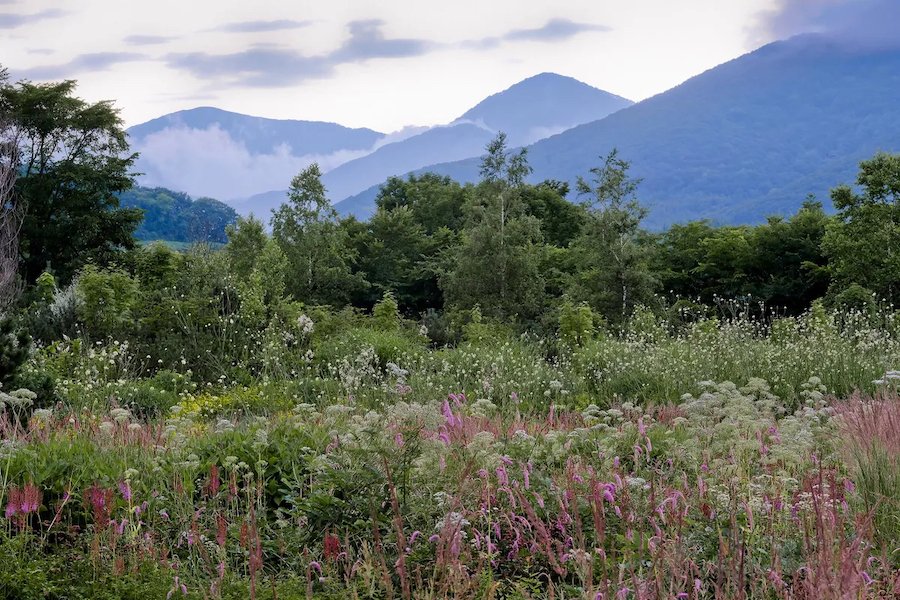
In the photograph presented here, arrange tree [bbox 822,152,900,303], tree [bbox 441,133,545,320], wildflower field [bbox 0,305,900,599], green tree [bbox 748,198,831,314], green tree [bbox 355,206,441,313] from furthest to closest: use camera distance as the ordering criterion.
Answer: green tree [bbox 355,206,441,313] < green tree [bbox 748,198,831,314] < tree [bbox 441,133,545,320] < tree [bbox 822,152,900,303] < wildflower field [bbox 0,305,900,599]

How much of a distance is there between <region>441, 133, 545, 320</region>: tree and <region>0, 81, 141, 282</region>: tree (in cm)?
1514

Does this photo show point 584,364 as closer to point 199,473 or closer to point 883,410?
point 883,410

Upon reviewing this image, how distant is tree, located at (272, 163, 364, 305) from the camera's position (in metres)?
22.3

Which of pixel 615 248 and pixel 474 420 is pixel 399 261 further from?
pixel 474 420

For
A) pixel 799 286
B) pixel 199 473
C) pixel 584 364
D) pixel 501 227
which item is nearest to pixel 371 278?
pixel 501 227

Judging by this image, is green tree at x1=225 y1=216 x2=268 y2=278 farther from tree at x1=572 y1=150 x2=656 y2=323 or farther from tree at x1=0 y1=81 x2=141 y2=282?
tree at x1=0 y1=81 x2=141 y2=282

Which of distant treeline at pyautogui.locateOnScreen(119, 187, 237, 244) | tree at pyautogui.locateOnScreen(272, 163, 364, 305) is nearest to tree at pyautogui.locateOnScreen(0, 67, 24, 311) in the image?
tree at pyautogui.locateOnScreen(272, 163, 364, 305)

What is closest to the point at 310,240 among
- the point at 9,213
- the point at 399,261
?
the point at 399,261

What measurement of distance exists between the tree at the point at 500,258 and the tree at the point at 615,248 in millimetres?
1178

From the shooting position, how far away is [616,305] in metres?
19.8

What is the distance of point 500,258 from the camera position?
2002 cm

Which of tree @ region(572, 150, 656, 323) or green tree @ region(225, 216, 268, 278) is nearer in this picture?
green tree @ region(225, 216, 268, 278)

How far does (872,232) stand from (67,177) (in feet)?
84.8

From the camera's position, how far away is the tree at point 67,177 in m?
29.4
